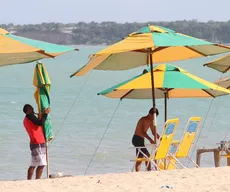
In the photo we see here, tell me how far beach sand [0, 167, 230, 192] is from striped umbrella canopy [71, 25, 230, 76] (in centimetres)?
150

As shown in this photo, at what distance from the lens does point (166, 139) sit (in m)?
9.98

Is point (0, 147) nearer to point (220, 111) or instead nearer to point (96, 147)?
point (96, 147)

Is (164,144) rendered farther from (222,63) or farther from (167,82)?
(222,63)

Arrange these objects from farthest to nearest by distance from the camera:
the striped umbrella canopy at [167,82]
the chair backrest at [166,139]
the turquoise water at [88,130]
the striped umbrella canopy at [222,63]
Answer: the turquoise water at [88,130] → the striped umbrella canopy at [222,63] → the striped umbrella canopy at [167,82] → the chair backrest at [166,139]

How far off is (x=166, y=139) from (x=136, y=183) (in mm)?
1603

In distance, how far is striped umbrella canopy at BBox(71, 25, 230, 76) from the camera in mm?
9451

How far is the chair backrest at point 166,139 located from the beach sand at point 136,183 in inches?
34.2

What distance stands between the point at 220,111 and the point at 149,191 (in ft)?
71.8

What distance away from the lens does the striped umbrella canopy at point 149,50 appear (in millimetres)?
9451

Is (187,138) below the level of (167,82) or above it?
below

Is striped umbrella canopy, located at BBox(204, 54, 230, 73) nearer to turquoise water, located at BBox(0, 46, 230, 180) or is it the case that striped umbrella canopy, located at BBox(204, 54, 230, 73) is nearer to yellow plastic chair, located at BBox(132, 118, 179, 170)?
yellow plastic chair, located at BBox(132, 118, 179, 170)

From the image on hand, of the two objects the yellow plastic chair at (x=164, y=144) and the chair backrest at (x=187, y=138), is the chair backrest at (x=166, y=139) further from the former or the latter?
the chair backrest at (x=187, y=138)

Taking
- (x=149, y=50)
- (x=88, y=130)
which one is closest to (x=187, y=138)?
(x=149, y=50)

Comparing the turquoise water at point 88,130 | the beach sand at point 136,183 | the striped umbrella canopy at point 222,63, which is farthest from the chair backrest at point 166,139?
the turquoise water at point 88,130
